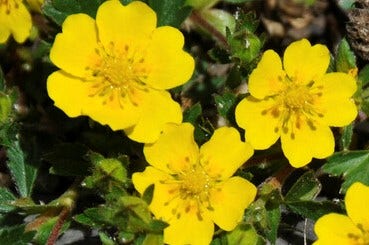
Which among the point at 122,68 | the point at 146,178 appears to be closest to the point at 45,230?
the point at 146,178

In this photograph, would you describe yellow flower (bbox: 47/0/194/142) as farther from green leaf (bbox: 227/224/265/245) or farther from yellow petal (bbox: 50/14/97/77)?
green leaf (bbox: 227/224/265/245)

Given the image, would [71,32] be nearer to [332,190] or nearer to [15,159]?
[15,159]

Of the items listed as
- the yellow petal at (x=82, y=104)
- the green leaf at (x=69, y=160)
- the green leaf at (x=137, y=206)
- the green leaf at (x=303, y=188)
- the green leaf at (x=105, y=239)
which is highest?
the yellow petal at (x=82, y=104)

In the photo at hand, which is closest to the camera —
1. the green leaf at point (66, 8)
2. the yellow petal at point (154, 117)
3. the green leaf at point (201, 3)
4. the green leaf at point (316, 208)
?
the yellow petal at point (154, 117)

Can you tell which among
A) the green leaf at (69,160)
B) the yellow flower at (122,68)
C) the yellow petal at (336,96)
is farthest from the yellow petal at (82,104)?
the yellow petal at (336,96)

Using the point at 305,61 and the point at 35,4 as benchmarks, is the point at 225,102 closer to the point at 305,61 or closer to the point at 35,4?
the point at 305,61

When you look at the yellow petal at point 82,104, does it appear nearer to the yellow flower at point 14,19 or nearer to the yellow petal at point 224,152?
the yellow petal at point 224,152

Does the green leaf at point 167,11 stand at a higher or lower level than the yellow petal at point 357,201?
higher
